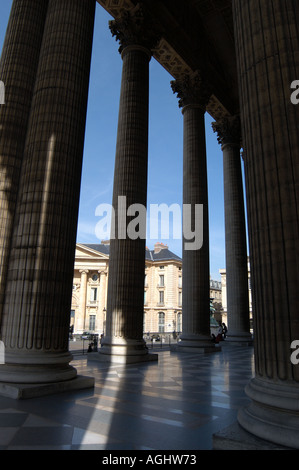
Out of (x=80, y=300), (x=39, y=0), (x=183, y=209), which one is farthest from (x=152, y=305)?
(x=39, y=0)

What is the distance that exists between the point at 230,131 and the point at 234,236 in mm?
9171

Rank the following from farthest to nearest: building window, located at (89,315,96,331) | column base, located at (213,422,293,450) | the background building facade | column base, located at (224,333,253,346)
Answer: building window, located at (89,315,96,331) → the background building facade → column base, located at (224,333,253,346) → column base, located at (213,422,293,450)

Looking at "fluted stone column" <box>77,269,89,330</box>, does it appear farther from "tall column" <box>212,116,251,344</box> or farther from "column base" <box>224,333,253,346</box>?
"column base" <box>224,333,253,346</box>

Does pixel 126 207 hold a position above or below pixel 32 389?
above

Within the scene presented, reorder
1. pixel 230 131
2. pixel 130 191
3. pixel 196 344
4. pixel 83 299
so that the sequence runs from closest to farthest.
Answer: pixel 130 191, pixel 196 344, pixel 230 131, pixel 83 299

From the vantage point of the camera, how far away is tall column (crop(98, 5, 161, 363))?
1488 cm

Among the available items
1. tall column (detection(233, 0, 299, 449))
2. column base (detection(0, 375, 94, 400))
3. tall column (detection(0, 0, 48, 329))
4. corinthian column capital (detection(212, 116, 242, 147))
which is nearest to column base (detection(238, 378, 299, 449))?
tall column (detection(233, 0, 299, 449))

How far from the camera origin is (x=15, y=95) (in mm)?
11227

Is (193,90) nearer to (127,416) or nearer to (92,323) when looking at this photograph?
(127,416)

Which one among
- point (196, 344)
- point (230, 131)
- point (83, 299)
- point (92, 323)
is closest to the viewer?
point (196, 344)

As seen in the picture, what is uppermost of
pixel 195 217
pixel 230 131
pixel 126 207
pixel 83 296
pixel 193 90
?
pixel 230 131

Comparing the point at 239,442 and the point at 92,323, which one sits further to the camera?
the point at 92,323

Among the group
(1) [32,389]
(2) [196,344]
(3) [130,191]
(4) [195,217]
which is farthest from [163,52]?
(1) [32,389]

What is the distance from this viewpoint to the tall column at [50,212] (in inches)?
313
